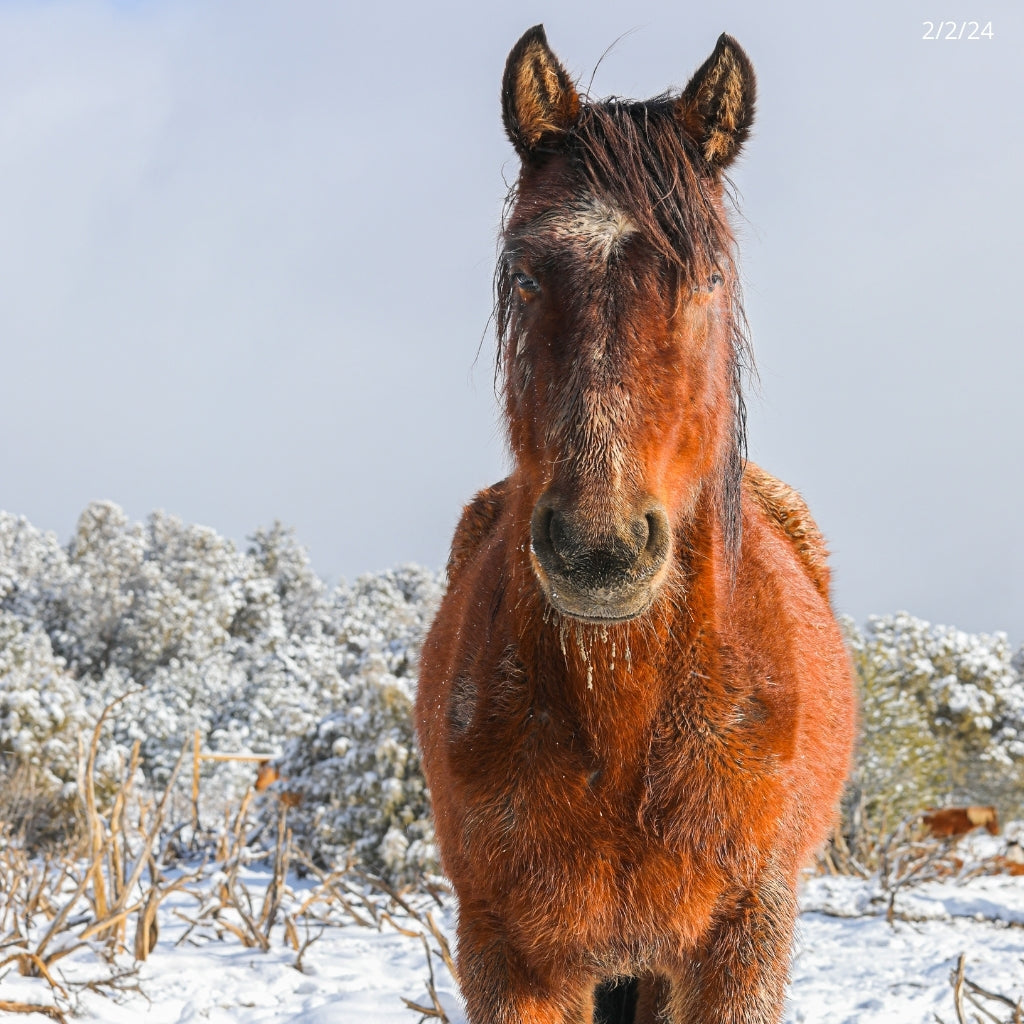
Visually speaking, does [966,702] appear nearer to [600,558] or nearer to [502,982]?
[502,982]

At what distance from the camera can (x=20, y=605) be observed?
114 feet

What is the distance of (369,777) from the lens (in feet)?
29.9

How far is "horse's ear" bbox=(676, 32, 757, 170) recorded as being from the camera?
2.40 m

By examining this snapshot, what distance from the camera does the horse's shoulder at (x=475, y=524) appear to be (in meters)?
3.70

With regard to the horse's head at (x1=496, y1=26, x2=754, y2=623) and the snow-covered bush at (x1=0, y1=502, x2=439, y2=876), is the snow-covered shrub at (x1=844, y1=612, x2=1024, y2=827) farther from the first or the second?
the horse's head at (x1=496, y1=26, x2=754, y2=623)

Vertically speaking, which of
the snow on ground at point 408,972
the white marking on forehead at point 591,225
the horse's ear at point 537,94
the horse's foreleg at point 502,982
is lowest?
the snow on ground at point 408,972

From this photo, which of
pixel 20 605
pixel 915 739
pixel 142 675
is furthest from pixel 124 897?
pixel 20 605

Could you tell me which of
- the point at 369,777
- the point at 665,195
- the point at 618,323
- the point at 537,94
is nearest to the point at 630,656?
the point at 618,323

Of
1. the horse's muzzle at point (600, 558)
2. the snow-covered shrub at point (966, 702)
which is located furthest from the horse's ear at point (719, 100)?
the snow-covered shrub at point (966, 702)

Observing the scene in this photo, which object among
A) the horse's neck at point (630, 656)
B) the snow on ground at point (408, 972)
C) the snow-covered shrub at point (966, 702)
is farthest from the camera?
the snow-covered shrub at point (966, 702)

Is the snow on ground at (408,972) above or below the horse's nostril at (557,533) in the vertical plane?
below

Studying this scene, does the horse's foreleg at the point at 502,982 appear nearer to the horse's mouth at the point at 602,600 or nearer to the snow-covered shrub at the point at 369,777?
the horse's mouth at the point at 602,600

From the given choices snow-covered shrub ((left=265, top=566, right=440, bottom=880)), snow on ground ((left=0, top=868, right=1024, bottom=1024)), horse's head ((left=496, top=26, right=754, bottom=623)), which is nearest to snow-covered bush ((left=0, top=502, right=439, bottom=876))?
snow-covered shrub ((left=265, top=566, right=440, bottom=880))

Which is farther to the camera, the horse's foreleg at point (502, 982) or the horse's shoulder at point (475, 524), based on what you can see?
the horse's shoulder at point (475, 524)
